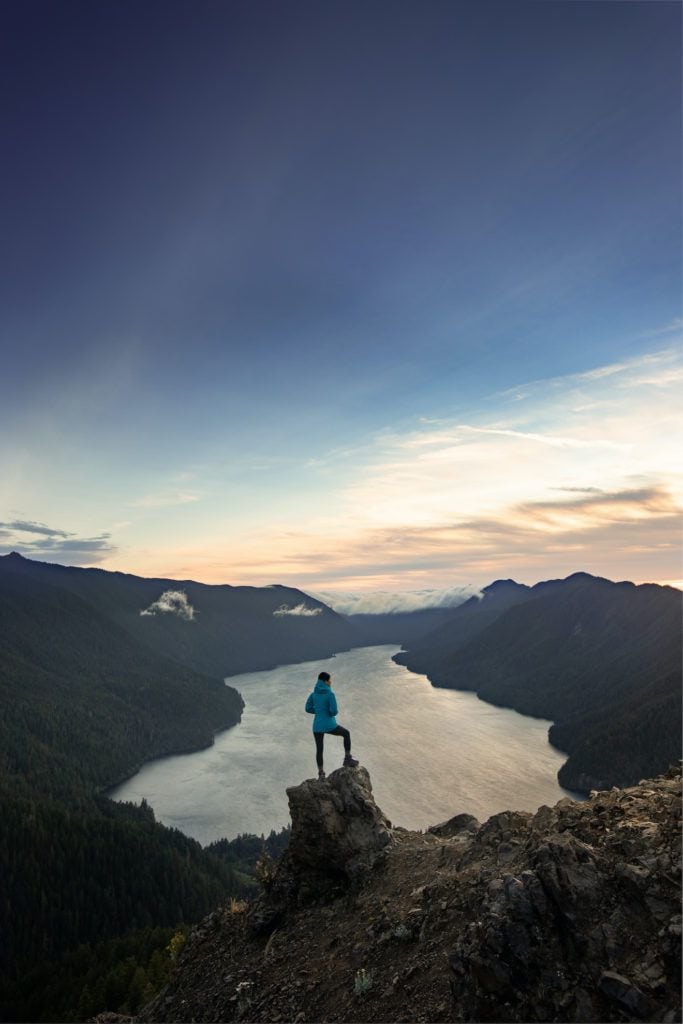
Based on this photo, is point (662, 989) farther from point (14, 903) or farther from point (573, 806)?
point (14, 903)

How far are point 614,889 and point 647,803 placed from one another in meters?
2.68

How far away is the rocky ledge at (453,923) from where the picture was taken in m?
9.55

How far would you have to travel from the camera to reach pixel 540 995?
962 centimetres

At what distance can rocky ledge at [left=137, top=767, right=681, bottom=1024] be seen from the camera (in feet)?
31.3

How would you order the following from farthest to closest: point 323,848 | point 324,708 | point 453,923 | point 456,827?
point 456,827
point 324,708
point 323,848
point 453,923

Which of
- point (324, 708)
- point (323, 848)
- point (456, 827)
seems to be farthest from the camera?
point (456, 827)

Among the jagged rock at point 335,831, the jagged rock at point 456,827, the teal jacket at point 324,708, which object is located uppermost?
the teal jacket at point 324,708

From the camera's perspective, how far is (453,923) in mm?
13461

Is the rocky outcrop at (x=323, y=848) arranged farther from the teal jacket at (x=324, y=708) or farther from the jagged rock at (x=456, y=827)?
the jagged rock at (x=456, y=827)

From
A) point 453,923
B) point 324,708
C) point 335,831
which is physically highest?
point 324,708

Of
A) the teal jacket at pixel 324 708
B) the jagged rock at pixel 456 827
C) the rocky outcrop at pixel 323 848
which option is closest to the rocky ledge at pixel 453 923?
the rocky outcrop at pixel 323 848

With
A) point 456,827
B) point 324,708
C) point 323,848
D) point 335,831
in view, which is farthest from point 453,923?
point 456,827

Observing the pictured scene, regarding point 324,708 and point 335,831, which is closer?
point 335,831

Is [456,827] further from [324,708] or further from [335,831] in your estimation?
[324,708]
